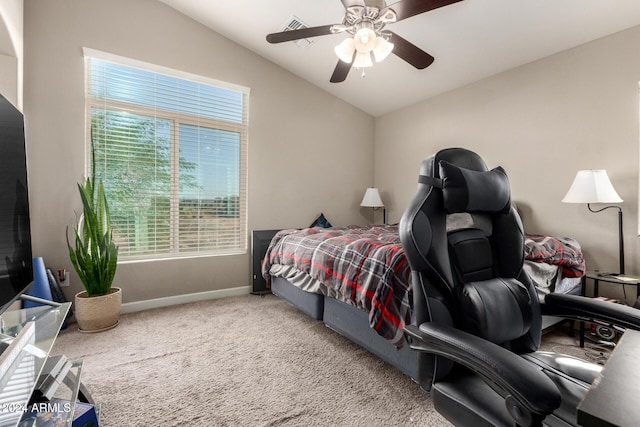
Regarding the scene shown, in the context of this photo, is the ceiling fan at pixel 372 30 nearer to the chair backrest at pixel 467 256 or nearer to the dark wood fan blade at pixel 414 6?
the dark wood fan blade at pixel 414 6

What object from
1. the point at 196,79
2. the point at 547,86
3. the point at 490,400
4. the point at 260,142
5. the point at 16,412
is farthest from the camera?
the point at 260,142

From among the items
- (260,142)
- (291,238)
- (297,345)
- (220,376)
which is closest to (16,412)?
(220,376)

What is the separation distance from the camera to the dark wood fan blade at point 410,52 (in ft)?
7.24

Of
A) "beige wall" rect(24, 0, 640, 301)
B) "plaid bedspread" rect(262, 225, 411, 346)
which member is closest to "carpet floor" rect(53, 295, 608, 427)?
"plaid bedspread" rect(262, 225, 411, 346)

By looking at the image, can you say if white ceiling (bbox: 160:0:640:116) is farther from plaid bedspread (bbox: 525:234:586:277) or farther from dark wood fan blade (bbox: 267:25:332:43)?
plaid bedspread (bbox: 525:234:586:277)

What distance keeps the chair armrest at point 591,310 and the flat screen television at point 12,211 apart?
2.04 m

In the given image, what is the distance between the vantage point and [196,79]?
3416 millimetres

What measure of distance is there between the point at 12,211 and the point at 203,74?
281 centimetres

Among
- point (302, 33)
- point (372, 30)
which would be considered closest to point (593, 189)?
point (372, 30)

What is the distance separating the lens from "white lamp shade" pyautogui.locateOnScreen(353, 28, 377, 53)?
78.8 inches

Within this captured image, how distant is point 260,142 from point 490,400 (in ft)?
11.4

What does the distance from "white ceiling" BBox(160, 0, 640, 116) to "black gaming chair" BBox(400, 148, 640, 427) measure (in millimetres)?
2008

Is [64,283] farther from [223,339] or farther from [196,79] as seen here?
[196,79]

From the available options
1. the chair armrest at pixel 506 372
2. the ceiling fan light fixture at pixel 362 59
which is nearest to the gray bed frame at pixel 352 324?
the chair armrest at pixel 506 372
